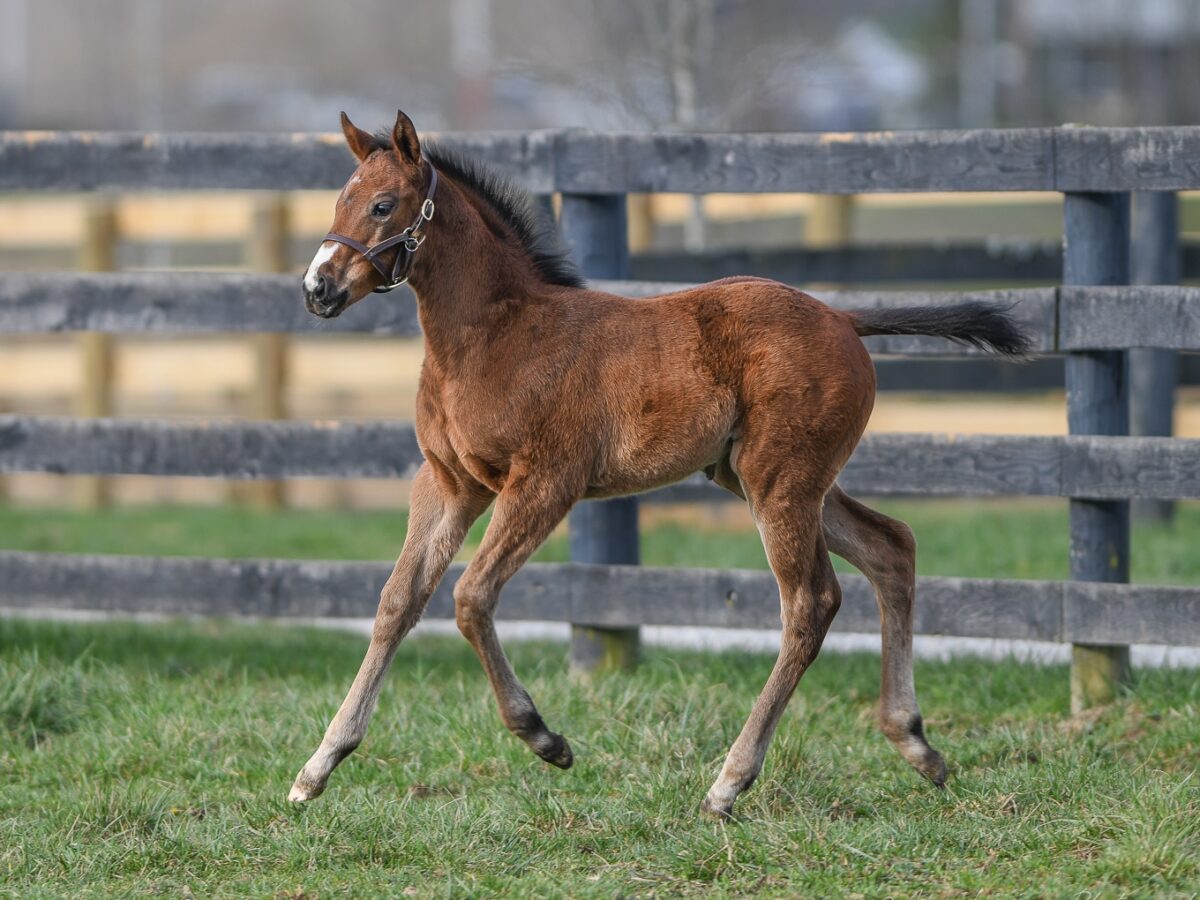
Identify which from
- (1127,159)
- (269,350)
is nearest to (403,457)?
(1127,159)

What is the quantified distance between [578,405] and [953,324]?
1.07 metres

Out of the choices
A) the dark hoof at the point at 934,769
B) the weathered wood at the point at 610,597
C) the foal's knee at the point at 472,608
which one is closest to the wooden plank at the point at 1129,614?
the weathered wood at the point at 610,597

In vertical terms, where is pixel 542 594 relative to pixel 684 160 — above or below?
below

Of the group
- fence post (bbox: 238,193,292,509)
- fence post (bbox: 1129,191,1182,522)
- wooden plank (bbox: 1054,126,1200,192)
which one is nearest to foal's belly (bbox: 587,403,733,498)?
wooden plank (bbox: 1054,126,1200,192)

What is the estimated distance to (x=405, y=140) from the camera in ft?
12.5

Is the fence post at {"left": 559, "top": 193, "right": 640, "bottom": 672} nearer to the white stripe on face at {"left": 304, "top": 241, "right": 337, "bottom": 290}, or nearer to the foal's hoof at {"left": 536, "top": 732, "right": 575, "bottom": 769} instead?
the foal's hoof at {"left": 536, "top": 732, "right": 575, "bottom": 769}

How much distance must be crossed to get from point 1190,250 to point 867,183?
14.1ft

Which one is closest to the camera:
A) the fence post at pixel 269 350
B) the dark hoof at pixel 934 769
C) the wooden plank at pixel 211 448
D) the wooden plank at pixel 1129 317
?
the dark hoof at pixel 934 769

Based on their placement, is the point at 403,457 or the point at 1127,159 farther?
the point at 403,457

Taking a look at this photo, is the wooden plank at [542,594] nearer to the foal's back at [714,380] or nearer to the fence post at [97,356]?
the foal's back at [714,380]

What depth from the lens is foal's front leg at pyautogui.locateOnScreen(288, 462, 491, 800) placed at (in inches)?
156

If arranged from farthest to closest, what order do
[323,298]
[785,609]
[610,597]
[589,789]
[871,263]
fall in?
[871,263] → [610,597] → [589,789] → [785,609] → [323,298]

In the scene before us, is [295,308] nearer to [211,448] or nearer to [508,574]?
[211,448]

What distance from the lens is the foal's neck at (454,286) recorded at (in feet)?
13.0
